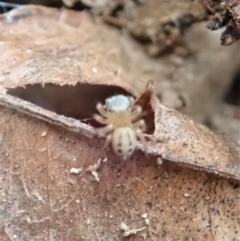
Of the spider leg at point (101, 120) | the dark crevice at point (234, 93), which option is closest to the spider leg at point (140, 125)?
the spider leg at point (101, 120)

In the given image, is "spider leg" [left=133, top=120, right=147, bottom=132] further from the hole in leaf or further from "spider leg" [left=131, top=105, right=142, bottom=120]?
the hole in leaf

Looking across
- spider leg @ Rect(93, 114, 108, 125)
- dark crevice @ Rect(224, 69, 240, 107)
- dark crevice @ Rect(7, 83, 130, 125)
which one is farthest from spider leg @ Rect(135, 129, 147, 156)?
dark crevice @ Rect(224, 69, 240, 107)

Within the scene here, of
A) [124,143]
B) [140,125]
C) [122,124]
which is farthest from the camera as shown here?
[122,124]

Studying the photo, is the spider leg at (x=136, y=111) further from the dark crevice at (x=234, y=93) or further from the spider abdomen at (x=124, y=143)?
the dark crevice at (x=234, y=93)

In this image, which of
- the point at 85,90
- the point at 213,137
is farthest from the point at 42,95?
the point at 213,137

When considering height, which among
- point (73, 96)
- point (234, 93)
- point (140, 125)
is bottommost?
point (234, 93)

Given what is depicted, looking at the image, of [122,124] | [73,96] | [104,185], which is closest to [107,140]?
[104,185]

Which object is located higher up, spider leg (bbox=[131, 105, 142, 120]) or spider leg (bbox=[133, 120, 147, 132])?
spider leg (bbox=[131, 105, 142, 120])

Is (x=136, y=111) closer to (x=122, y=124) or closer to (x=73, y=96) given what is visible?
(x=122, y=124)
